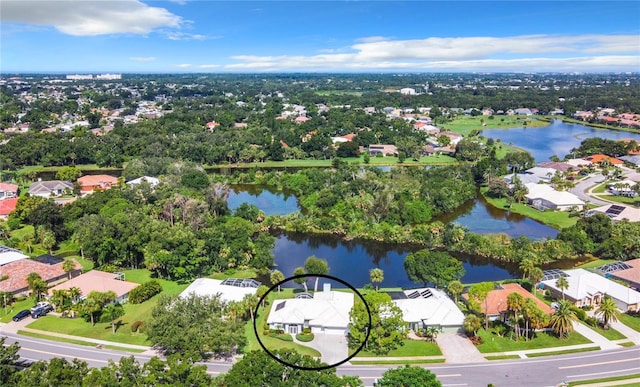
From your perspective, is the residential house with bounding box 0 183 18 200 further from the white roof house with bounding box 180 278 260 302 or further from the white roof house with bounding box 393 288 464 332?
the white roof house with bounding box 393 288 464 332

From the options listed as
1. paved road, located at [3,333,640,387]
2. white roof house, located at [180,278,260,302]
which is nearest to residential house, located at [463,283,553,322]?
paved road, located at [3,333,640,387]

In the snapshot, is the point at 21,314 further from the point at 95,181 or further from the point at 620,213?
the point at 620,213

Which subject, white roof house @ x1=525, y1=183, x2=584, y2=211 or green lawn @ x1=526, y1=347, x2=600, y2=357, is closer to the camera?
green lawn @ x1=526, y1=347, x2=600, y2=357

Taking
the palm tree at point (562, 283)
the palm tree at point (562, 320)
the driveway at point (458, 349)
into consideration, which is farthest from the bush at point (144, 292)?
the palm tree at point (562, 283)

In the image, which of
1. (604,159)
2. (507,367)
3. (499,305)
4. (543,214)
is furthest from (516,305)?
(604,159)

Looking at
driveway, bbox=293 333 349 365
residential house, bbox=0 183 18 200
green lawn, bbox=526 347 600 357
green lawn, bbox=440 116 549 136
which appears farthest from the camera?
green lawn, bbox=440 116 549 136
